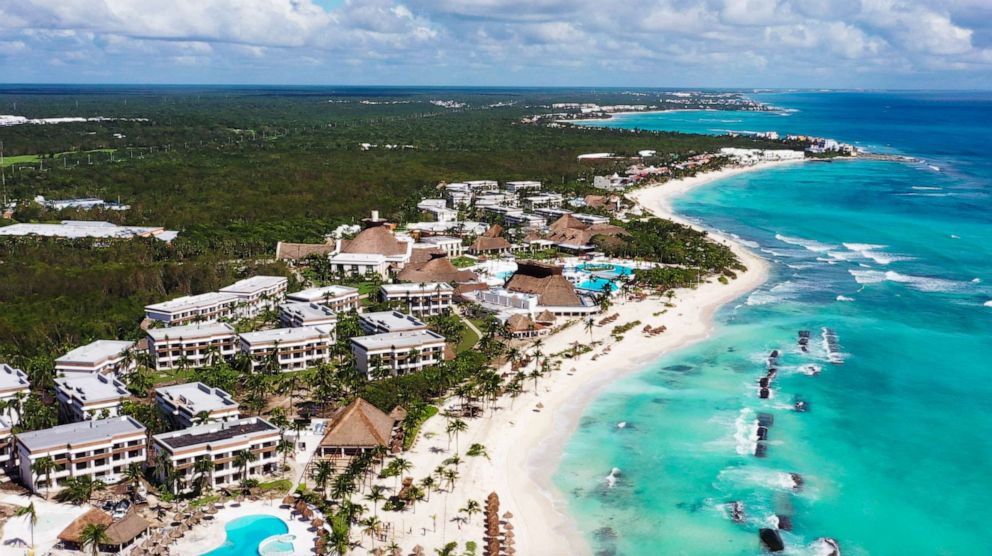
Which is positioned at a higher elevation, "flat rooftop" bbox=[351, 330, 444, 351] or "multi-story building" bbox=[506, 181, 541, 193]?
"multi-story building" bbox=[506, 181, 541, 193]

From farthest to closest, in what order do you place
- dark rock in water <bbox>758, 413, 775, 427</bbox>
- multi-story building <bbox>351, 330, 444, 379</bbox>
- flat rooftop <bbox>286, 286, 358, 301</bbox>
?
flat rooftop <bbox>286, 286, 358, 301</bbox> → multi-story building <bbox>351, 330, 444, 379</bbox> → dark rock in water <bbox>758, 413, 775, 427</bbox>

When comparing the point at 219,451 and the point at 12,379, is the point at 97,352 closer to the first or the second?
the point at 12,379

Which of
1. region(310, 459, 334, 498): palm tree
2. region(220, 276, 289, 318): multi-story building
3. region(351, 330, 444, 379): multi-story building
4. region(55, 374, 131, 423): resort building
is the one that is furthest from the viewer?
region(220, 276, 289, 318): multi-story building

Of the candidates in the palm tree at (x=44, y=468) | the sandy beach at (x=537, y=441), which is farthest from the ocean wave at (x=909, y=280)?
the palm tree at (x=44, y=468)

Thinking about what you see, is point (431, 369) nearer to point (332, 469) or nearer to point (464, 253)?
point (332, 469)

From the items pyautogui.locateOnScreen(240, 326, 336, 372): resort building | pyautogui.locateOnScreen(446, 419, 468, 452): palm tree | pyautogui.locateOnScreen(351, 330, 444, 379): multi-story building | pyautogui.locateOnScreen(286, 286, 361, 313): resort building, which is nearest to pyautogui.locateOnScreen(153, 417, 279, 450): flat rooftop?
pyautogui.locateOnScreen(446, 419, 468, 452): palm tree

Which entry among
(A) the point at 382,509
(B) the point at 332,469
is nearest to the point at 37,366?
(B) the point at 332,469

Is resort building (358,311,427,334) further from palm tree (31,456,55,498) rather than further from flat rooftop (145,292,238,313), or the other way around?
palm tree (31,456,55,498)
